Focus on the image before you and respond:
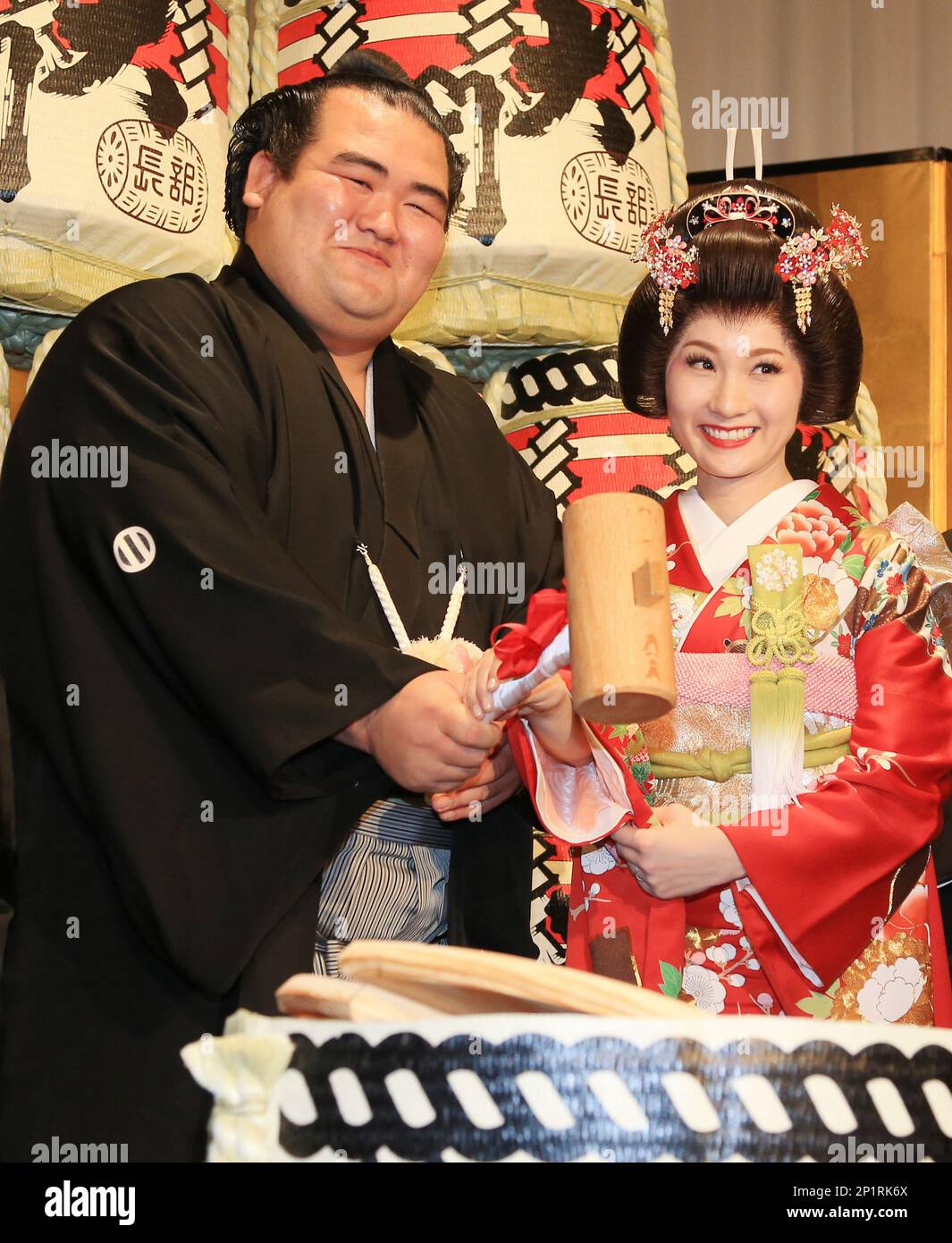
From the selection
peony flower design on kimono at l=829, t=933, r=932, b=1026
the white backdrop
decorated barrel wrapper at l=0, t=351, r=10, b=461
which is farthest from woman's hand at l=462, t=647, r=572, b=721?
the white backdrop

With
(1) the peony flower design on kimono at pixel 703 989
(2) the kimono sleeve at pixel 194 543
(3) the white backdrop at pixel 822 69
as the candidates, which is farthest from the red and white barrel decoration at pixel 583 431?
(3) the white backdrop at pixel 822 69

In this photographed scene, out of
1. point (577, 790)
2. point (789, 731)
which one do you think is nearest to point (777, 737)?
point (789, 731)

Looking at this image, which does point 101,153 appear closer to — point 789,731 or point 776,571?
point 776,571

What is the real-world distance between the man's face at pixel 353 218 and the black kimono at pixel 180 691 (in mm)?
89

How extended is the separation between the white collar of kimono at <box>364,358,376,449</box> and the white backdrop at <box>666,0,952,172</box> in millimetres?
2875

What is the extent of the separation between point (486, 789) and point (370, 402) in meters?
0.64

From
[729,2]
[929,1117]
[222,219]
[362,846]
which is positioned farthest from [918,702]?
[729,2]

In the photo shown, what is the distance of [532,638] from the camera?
5.58 feet

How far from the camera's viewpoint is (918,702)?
7.22 feet

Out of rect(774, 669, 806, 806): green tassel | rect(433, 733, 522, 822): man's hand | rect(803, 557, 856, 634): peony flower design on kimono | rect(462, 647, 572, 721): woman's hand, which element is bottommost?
rect(433, 733, 522, 822): man's hand

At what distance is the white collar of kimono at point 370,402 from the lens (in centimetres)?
241

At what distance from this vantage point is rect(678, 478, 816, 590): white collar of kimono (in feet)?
7.74

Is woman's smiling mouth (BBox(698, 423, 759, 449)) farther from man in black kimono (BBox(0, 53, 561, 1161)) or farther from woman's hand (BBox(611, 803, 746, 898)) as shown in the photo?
woman's hand (BBox(611, 803, 746, 898))
